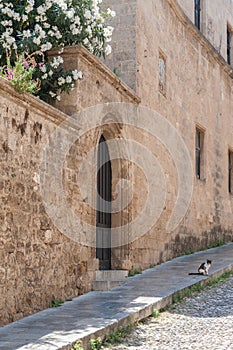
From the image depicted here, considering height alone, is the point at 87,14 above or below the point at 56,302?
above

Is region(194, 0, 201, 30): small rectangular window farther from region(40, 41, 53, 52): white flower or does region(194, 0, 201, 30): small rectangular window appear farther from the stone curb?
the stone curb

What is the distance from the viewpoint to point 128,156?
1074cm

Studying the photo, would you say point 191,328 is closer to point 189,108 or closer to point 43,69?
point 43,69

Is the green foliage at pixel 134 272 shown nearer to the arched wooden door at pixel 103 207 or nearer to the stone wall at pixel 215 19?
the arched wooden door at pixel 103 207

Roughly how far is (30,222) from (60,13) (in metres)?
3.24

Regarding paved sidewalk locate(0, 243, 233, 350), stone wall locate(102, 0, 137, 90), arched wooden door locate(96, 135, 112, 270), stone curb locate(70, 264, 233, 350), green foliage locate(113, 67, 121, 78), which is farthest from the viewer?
stone wall locate(102, 0, 137, 90)

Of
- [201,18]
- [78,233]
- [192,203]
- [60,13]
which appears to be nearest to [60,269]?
[78,233]

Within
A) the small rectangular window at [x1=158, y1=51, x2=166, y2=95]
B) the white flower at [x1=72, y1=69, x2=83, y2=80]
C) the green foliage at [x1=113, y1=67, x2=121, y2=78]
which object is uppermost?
the small rectangular window at [x1=158, y1=51, x2=166, y2=95]

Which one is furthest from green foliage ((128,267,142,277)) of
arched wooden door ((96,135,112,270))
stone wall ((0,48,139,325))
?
stone wall ((0,48,139,325))

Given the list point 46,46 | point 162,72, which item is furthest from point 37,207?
point 162,72

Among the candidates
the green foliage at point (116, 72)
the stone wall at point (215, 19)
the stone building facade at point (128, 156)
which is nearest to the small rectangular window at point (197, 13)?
the stone wall at point (215, 19)

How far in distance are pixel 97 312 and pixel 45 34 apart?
12.9 ft

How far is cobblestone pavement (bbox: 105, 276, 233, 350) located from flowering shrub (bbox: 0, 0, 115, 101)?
3.37 metres

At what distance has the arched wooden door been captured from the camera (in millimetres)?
9969
